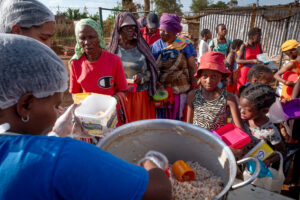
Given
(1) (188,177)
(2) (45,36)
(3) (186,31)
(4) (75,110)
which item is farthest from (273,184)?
(3) (186,31)

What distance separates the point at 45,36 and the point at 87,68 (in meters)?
0.61

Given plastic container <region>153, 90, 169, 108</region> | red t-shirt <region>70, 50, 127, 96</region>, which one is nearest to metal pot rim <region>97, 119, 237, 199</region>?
red t-shirt <region>70, 50, 127, 96</region>

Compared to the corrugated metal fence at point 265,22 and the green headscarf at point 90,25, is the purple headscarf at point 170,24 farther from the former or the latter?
→ the corrugated metal fence at point 265,22

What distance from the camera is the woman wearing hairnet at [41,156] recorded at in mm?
611

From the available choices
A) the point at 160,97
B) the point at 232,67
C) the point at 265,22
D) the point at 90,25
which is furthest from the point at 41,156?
the point at 265,22

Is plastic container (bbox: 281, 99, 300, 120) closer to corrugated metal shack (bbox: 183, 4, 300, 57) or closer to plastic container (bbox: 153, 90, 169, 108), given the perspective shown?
plastic container (bbox: 153, 90, 169, 108)

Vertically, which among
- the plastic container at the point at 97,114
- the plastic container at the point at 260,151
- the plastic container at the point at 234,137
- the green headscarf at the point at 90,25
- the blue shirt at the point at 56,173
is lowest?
the plastic container at the point at 260,151

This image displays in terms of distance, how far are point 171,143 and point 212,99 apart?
32.9 inches

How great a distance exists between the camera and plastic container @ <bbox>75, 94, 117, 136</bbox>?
1.49 meters

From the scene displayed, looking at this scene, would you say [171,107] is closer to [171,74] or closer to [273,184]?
[171,74]

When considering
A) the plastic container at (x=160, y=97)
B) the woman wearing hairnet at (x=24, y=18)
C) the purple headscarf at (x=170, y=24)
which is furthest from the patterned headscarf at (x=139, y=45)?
the woman wearing hairnet at (x=24, y=18)

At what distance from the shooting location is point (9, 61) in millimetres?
657

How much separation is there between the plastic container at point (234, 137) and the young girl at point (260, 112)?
459mm

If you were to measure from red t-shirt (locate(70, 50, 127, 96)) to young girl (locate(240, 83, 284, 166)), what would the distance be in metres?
1.37
